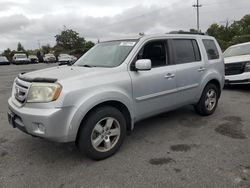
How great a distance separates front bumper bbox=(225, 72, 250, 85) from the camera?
7988mm

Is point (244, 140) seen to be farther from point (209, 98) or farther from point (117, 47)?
point (117, 47)

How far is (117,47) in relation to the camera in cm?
436

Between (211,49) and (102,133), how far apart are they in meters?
3.32

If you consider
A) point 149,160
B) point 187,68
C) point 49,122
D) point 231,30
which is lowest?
point 149,160

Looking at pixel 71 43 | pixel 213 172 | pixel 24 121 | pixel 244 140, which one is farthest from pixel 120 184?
pixel 71 43

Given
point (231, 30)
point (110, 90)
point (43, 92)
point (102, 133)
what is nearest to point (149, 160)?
point (102, 133)

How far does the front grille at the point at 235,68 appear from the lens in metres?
8.13

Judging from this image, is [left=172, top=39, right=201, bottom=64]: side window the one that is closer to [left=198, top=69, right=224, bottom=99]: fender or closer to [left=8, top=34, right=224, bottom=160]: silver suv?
[left=8, top=34, right=224, bottom=160]: silver suv

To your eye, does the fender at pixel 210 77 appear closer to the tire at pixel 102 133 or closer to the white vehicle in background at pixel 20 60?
the tire at pixel 102 133

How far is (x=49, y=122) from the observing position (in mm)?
3061

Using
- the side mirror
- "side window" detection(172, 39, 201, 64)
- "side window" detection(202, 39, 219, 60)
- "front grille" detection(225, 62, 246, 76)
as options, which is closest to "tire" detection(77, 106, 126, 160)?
the side mirror

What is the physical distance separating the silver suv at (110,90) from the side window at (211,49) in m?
0.11

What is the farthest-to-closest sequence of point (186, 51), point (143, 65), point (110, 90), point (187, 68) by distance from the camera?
point (186, 51)
point (187, 68)
point (143, 65)
point (110, 90)

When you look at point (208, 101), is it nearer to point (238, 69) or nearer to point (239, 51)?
point (238, 69)
